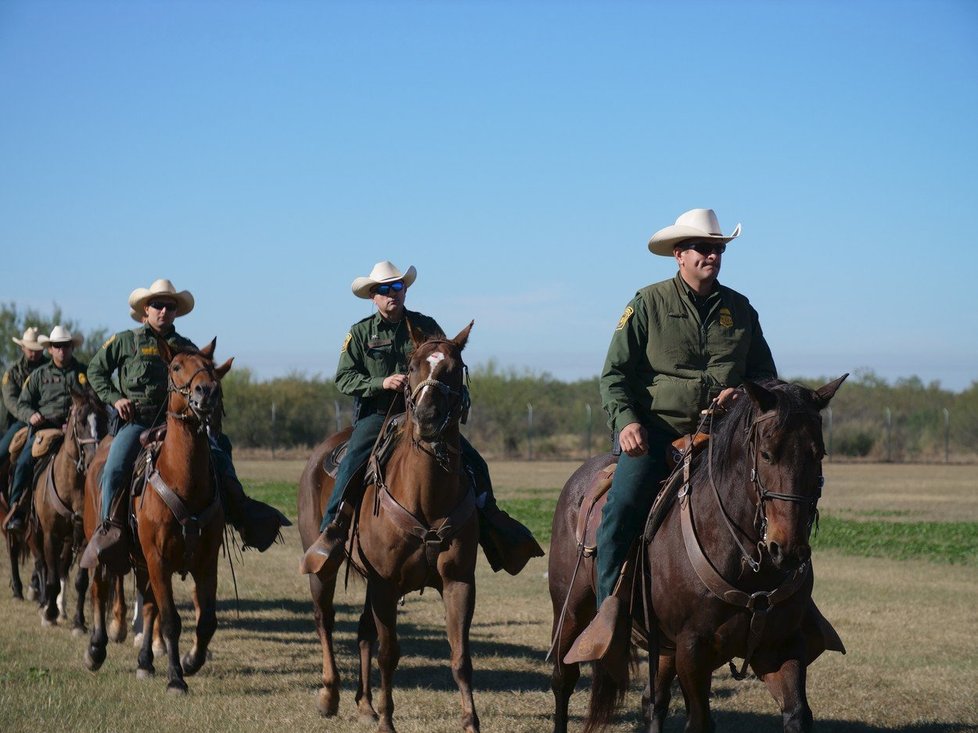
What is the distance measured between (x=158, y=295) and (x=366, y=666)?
13.1 ft

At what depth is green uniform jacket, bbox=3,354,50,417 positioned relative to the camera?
584 inches

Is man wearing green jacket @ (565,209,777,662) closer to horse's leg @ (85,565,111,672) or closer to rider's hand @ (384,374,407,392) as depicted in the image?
rider's hand @ (384,374,407,392)

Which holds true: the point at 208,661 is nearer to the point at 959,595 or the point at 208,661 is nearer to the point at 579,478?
the point at 579,478

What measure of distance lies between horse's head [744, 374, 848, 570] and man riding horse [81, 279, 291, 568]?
19.1ft

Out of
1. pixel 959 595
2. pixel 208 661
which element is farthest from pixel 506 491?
pixel 208 661

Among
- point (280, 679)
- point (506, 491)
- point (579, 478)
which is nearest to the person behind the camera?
point (579, 478)

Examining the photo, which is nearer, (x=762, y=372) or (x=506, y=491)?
(x=762, y=372)

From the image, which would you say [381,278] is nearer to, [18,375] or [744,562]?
[744,562]

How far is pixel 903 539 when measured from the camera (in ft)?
70.7

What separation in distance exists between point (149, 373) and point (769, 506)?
670 cm

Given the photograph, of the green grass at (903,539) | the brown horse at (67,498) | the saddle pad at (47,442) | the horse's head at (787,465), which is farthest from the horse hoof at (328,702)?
the green grass at (903,539)

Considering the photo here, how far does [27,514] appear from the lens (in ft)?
47.2

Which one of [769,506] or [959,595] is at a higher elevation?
[769,506]

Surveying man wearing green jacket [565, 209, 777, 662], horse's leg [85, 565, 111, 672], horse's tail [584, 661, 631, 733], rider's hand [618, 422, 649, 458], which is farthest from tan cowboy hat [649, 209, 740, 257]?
horse's leg [85, 565, 111, 672]
